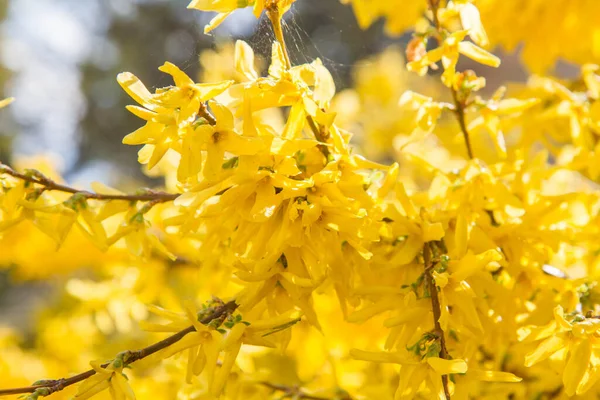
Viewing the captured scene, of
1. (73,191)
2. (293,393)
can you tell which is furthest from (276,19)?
(293,393)

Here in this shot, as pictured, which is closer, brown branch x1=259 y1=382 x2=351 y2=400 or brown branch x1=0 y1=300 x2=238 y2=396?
brown branch x1=0 y1=300 x2=238 y2=396

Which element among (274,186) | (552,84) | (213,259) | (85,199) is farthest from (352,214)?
(552,84)

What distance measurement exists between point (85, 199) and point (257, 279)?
1.02 ft

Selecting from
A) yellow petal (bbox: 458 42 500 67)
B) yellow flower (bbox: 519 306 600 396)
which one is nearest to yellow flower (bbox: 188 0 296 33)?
yellow petal (bbox: 458 42 500 67)

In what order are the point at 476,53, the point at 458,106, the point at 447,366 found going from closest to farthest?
the point at 447,366 → the point at 476,53 → the point at 458,106

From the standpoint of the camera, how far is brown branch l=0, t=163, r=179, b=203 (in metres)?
0.86

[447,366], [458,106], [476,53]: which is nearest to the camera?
[447,366]

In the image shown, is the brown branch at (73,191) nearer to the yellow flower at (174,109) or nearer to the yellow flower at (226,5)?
the yellow flower at (174,109)

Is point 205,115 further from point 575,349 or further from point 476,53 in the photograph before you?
point 575,349

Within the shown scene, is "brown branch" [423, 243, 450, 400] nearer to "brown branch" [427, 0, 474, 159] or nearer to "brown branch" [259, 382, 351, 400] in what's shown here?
"brown branch" [427, 0, 474, 159]

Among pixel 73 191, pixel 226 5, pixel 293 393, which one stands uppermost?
pixel 226 5

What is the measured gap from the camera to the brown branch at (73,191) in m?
0.86

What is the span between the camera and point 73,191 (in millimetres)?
908

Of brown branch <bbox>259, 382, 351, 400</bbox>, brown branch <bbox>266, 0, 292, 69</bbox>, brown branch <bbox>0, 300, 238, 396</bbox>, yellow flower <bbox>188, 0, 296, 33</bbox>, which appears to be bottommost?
brown branch <bbox>259, 382, 351, 400</bbox>
